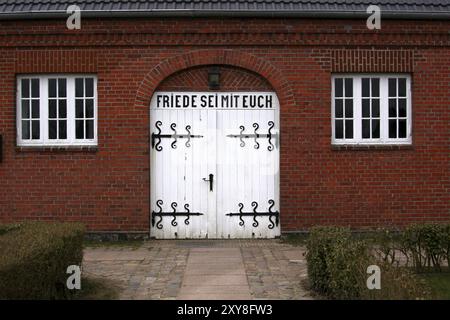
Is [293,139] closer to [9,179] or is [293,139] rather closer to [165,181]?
[165,181]

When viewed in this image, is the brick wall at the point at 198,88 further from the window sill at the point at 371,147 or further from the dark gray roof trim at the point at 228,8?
the dark gray roof trim at the point at 228,8

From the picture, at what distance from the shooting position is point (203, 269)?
823cm

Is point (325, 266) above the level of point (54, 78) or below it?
below

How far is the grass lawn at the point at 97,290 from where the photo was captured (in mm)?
6773

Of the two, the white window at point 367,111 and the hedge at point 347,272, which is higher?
the white window at point 367,111

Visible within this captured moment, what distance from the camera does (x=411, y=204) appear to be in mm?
10922

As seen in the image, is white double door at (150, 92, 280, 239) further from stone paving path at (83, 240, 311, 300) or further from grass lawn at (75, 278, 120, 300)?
grass lawn at (75, 278, 120, 300)

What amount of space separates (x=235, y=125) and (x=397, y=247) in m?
4.09

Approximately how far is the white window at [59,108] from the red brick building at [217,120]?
0.03 m

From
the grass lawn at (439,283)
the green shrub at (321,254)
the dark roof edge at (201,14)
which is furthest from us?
the dark roof edge at (201,14)

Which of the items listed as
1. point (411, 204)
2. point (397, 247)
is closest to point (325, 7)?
point (411, 204)

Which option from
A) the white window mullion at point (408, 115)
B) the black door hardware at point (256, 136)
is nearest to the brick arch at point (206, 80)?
the black door hardware at point (256, 136)

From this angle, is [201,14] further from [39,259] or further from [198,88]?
[39,259]

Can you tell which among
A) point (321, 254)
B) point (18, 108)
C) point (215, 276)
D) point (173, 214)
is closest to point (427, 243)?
point (321, 254)
